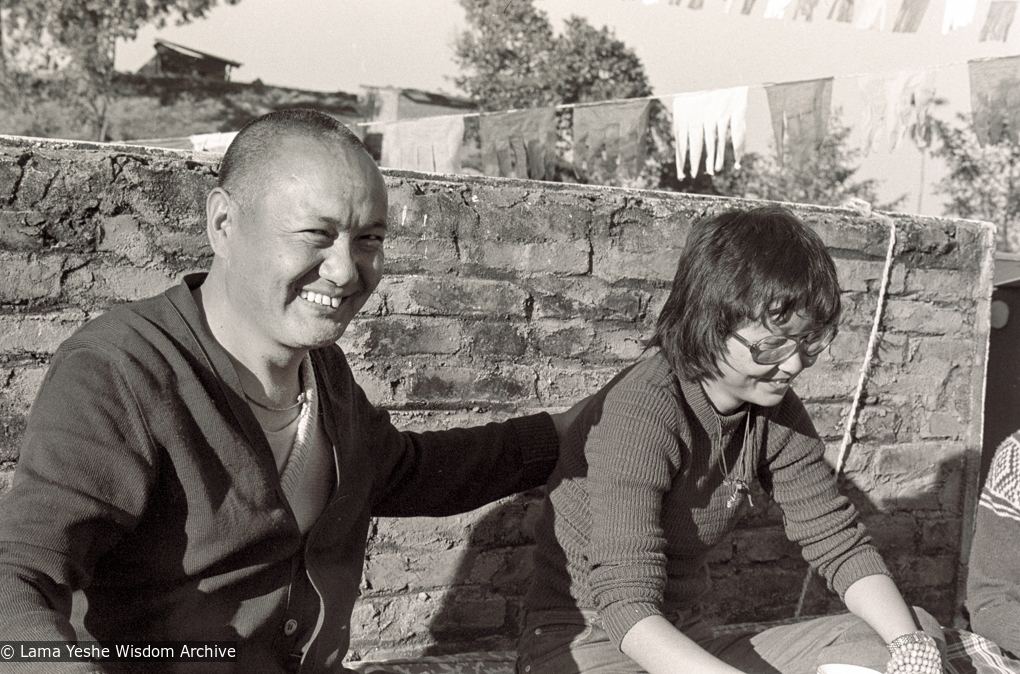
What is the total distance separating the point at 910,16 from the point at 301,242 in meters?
5.15

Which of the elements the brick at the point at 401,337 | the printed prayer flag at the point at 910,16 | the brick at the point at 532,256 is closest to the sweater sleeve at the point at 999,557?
the brick at the point at 532,256

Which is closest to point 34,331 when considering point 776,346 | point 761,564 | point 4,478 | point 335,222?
point 4,478

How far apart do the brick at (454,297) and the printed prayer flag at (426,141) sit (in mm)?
4611

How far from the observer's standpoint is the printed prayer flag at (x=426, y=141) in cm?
733

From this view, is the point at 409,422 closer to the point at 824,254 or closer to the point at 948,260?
the point at 824,254

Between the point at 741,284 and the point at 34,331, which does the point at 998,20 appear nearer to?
the point at 741,284

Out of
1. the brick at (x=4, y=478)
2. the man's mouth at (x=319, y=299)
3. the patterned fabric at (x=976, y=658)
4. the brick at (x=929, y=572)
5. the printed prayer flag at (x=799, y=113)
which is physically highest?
the printed prayer flag at (x=799, y=113)

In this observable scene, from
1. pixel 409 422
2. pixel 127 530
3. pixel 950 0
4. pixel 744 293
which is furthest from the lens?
pixel 950 0

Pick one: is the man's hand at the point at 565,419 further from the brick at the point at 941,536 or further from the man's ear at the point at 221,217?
the brick at the point at 941,536

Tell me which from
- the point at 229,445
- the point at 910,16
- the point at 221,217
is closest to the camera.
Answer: the point at 229,445

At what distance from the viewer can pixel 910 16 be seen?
5.58m

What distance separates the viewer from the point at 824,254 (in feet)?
7.11

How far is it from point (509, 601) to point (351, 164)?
1.75 m

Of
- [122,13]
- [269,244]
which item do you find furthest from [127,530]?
[122,13]
